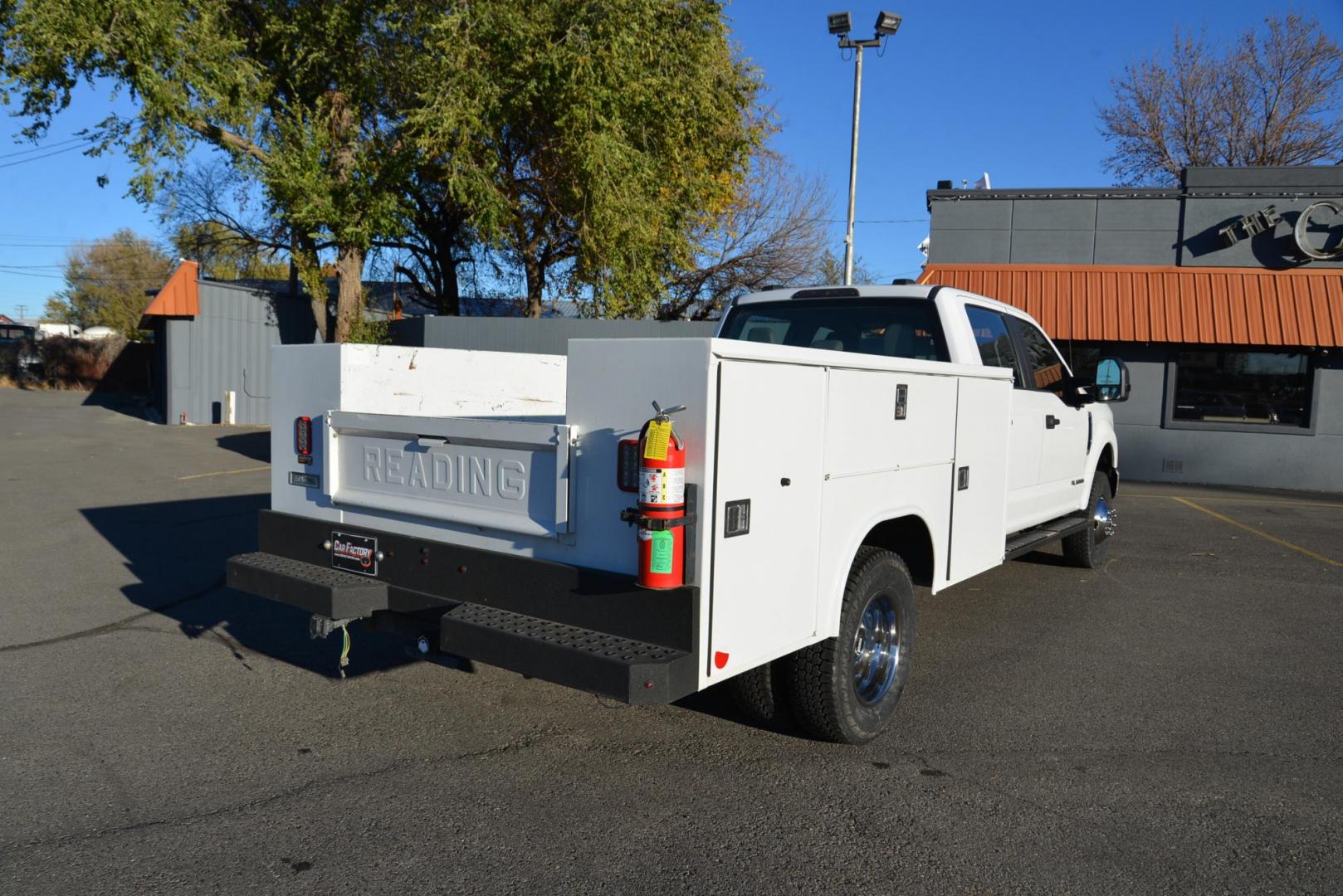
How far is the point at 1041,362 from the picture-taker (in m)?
7.05

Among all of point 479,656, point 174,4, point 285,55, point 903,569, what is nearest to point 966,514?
point 903,569

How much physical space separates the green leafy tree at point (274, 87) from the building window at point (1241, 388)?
1428 centimetres

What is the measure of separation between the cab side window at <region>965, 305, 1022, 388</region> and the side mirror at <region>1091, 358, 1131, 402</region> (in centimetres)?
103

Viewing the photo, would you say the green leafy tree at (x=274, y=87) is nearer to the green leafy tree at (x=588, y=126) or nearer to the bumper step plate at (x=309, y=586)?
the green leafy tree at (x=588, y=126)

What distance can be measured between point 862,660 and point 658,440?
1.83m

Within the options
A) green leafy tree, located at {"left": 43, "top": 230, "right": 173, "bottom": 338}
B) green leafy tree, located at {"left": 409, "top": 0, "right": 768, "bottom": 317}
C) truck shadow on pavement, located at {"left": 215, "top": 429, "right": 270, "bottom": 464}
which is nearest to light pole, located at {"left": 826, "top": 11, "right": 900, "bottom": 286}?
green leafy tree, located at {"left": 409, "top": 0, "right": 768, "bottom": 317}

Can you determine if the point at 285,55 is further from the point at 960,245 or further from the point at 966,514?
the point at 966,514

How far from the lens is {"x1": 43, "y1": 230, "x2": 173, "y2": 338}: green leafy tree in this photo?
65250 mm

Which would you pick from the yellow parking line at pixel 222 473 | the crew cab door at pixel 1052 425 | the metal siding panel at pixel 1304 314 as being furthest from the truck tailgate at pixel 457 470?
the metal siding panel at pixel 1304 314

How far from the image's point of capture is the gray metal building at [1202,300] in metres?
16.4

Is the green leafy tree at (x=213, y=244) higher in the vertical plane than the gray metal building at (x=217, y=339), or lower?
higher

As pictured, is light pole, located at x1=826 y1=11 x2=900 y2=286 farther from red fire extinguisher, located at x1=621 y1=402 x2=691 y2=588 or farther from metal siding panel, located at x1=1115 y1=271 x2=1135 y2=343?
red fire extinguisher, located at x1=621 y1=402 x2=691 y2=588

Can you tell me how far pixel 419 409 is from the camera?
5219 millimetres

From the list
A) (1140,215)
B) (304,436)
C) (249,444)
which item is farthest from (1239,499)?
(249,444)
